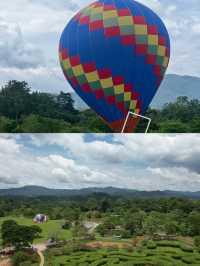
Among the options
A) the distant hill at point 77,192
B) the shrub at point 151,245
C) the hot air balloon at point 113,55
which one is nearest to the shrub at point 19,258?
the distant hill at point 77,192

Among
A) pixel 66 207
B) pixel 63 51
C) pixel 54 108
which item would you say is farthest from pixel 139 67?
pixel 54 108

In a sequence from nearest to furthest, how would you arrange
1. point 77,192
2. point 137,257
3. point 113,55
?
point 137,257 → point 77,192 → point 113,55

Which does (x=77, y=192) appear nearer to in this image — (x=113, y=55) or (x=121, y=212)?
(x=121, y=212)

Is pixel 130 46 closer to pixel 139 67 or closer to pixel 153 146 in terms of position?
pixel 139 67

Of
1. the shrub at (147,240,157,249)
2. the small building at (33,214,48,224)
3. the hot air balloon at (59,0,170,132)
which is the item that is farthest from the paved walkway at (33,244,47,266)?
the hot air balloon at (59,0,170,132)

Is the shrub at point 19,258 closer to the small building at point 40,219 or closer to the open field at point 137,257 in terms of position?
the open field at point 137,257

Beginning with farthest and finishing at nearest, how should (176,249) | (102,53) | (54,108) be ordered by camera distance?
1. (54,108)
2. (102,53)
3. (176,249)

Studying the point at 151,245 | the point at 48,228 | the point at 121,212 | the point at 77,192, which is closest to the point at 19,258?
the point at 48,228
